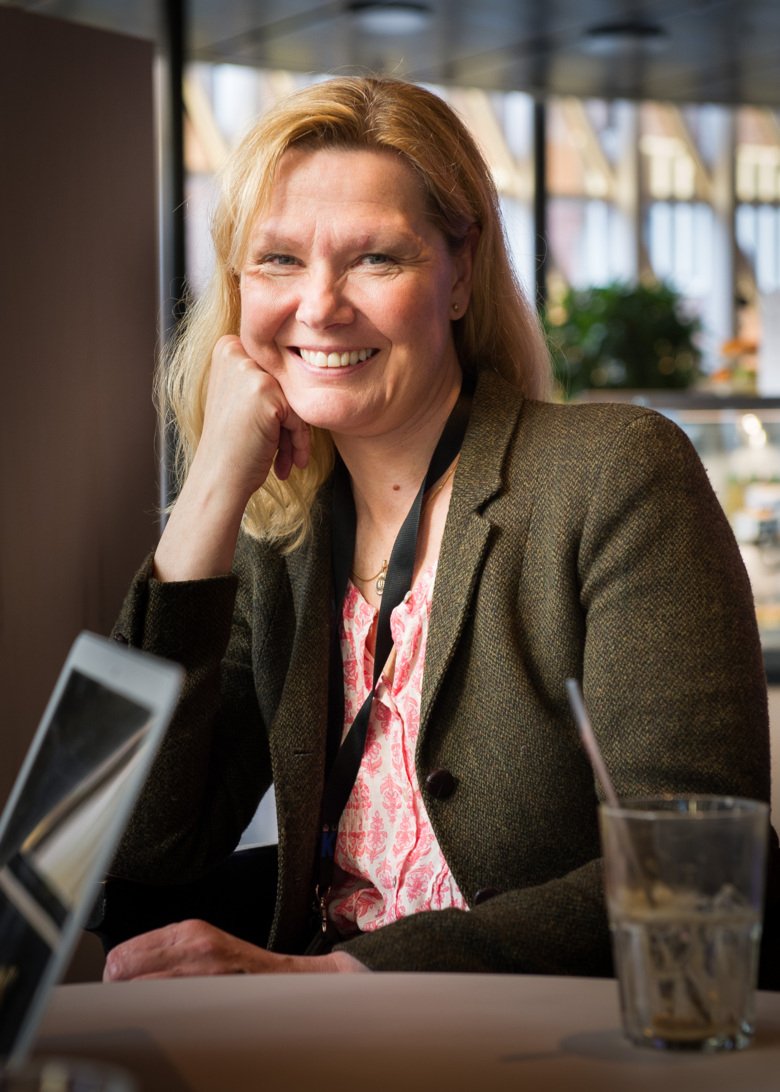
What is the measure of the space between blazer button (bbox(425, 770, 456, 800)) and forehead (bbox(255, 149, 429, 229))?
0.65 meters

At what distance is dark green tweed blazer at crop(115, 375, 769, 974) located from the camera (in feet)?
4.36

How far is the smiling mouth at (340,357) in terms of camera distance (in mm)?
1700

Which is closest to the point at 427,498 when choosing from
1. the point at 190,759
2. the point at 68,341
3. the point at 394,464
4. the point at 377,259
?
the point at 394,464

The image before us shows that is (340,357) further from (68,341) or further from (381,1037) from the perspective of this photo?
(381,1037)

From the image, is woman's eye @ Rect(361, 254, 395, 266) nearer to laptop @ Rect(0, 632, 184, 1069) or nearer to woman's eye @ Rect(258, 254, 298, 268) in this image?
woman's eye @ Rect(258, 254, 298, 268)

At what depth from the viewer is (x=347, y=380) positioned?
66.7 inches

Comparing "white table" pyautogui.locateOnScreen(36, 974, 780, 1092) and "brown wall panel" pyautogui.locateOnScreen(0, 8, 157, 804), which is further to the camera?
"brown wall panel" pyautogui.locateOnScreen(0, 8, 157, 804)

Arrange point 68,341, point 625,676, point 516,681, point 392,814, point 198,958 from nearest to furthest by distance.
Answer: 1. point 198,958
2. point 625,676
3. point 516,681
4. point 392,814
5. point 68,341

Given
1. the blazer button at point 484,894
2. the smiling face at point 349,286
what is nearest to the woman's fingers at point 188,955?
the blazer button at point 484,894

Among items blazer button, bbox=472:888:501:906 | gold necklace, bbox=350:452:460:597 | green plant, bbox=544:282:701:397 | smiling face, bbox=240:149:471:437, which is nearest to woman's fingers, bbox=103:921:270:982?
blazer button, bbox=472:888:501:906

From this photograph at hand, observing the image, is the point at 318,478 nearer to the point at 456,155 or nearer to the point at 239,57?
the point at 456,155

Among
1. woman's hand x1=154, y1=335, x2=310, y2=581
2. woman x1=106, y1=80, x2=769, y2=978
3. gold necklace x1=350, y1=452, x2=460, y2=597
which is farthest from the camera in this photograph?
gold necklace x1=350, y1=452, x2=460, y2=597

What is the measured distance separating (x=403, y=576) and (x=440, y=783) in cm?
28

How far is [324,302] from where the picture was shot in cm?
167
